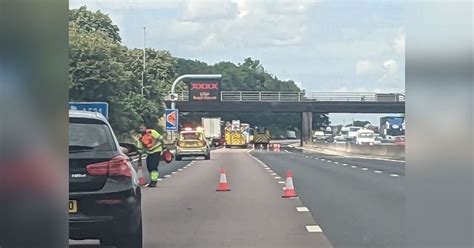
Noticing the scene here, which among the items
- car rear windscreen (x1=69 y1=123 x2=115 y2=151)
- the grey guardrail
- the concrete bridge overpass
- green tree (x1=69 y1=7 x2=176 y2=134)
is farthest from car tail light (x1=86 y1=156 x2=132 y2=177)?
the grey guardrail

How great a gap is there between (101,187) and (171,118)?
3.82ft

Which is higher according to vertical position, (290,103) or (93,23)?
(93,23)

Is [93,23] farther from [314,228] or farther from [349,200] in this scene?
[349,200]

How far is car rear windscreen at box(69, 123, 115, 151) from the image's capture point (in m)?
5.78

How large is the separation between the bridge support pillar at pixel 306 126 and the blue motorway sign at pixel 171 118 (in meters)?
0.78

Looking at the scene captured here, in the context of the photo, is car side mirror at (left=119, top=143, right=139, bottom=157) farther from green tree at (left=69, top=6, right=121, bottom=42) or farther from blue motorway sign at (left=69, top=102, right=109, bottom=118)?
green tree at (left=69, top=6, right=121, bottom=42)

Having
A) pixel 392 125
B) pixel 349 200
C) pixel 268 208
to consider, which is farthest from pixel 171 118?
pixel 349 200

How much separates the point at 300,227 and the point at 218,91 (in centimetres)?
549

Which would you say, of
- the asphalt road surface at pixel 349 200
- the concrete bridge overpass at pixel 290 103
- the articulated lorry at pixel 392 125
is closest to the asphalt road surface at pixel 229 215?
the asphalt road surface at pixel 349 200

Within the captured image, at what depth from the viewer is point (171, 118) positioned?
17.9 ft

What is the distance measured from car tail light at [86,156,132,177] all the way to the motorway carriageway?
1.62ft
